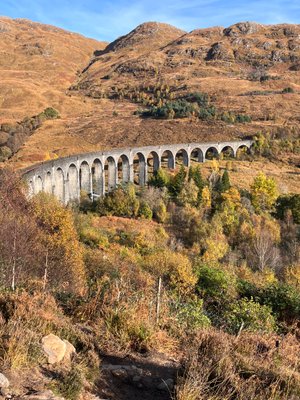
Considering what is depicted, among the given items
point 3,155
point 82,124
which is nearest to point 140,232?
point 3,155

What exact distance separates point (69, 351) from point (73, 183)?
47.0 meters

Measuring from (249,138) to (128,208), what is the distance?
166 ft

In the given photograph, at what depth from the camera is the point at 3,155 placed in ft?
240

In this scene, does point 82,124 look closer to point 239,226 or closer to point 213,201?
point 213,201

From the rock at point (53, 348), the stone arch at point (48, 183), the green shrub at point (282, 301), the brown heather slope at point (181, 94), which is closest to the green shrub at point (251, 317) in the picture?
the green shrub at point (282, 301)

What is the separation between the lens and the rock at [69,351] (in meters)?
5.25

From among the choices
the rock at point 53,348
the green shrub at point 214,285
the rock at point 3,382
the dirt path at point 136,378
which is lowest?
the green shrub at point 214,285

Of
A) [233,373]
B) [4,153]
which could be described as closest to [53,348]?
[233,373]

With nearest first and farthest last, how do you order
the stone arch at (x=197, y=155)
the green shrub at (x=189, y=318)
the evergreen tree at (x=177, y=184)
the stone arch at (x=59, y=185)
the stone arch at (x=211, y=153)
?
the green shrub at (x=189, y=318) < the stone arch at (x=59, y=185) < the evergreen tree at (x=177, y=184) < the stone arch at (x=197, y=155) < the stone arch at (x=211, y=153)

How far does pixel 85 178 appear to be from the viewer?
54531 millimetres

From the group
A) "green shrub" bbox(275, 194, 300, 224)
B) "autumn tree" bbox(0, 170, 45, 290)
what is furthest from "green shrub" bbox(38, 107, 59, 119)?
"autumn tree" bbox(0, 170, 45, 290)

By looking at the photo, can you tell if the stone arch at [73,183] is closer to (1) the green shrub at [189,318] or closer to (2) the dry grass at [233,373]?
(1) the green shrub at [189,318]

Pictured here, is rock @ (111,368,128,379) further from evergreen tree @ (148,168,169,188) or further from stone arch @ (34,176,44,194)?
evergreen tree @ (148,168,169,188)

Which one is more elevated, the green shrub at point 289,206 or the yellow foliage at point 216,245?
the green shrub at point 289,206
